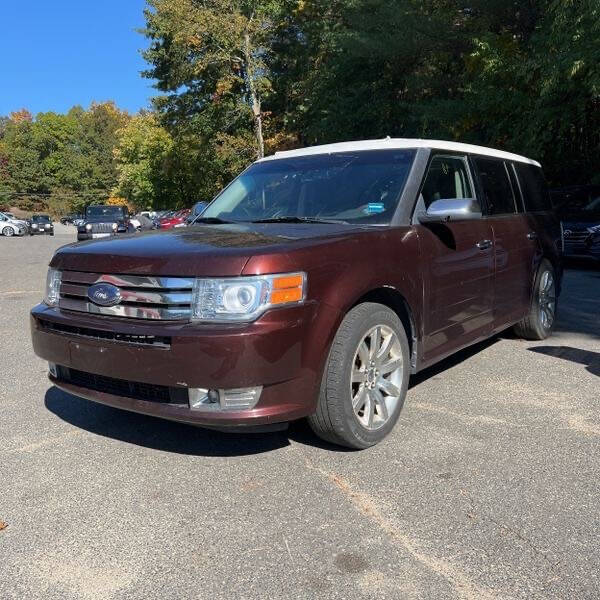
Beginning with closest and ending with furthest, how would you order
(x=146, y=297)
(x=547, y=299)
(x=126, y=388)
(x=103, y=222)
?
(x=146, y=297)
(x=126, y=388)
(x=547, y=299)
(x=103, y=222)

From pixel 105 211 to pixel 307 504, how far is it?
27577 mm

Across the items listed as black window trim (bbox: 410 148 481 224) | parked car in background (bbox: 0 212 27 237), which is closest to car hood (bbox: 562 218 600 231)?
black window trim (bbox: 410 148 481 224)

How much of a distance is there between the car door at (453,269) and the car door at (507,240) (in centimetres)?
18

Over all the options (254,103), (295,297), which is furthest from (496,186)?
(254,103)

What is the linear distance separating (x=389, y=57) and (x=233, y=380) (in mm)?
18306

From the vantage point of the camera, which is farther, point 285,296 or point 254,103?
point 254,103

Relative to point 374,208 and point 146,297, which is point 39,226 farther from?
point 146,297

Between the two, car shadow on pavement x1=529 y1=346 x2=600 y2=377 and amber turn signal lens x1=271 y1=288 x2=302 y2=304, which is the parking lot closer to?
car shadow on pavement x1=529 y1=346 x2=600 y2=377

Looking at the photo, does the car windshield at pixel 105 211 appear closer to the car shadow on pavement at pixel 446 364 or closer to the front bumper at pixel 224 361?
the car shadow on pavement at pixel 446 364

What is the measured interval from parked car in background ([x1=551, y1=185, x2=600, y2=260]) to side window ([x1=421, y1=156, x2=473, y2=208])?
8.02m

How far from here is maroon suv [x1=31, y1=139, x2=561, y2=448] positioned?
314 centimetres

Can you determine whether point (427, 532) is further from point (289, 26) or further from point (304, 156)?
point (289, 26)

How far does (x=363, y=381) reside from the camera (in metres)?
3.67

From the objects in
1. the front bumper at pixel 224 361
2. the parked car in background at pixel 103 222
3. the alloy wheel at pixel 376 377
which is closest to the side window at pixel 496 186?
the alloy wheel at pixel 376 377
